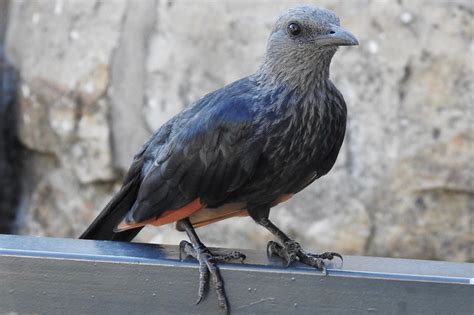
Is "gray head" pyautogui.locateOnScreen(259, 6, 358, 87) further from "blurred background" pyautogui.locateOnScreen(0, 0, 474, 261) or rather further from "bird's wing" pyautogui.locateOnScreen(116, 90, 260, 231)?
"blurred background" pyautogui.locateOnScreen(0, 0, 474, 261)

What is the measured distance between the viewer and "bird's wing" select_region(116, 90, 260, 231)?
2256 mm

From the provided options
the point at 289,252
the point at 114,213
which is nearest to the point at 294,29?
the point at 289,252

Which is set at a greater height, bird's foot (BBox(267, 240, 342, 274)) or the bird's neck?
the bird's neck

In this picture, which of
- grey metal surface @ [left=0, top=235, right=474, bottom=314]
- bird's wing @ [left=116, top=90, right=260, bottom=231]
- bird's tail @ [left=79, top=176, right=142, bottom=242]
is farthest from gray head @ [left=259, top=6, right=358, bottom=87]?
grey metal surface @ [left=0, top=235, right=474, bottom=314]

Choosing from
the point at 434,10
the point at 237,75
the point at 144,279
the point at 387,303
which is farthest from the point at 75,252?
the point at 434,10

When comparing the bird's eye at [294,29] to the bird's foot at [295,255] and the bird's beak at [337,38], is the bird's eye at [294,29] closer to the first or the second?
the bird's beak at [337,38]

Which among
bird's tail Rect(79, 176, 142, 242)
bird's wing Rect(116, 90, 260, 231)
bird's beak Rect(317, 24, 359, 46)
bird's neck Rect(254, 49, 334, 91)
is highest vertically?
bird's beak Rect(317, 24, 359, 46)

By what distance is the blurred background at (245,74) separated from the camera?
10.3 ft

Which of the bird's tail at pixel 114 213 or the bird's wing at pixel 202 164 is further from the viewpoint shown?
the bird's tail at pixel 114 213

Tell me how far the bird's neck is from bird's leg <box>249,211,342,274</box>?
13.7 inches

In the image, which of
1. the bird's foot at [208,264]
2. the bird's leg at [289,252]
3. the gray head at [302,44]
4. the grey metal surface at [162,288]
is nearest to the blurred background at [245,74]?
the bird's leg at [289,252]

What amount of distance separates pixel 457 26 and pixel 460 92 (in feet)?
0.67

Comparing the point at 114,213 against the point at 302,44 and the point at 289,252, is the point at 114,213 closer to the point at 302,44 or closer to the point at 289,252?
the point at 289,252

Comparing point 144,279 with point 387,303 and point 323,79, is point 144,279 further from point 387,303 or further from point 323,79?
point 323,79
